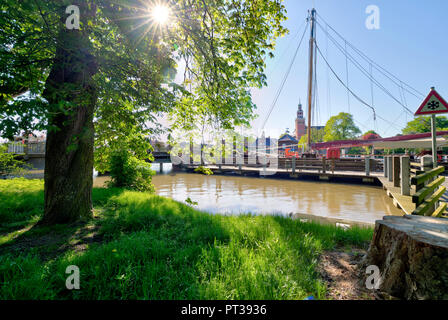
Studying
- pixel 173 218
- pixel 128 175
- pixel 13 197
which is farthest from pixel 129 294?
pixel 128 175

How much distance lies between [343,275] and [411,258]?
Answer: 0.70 m

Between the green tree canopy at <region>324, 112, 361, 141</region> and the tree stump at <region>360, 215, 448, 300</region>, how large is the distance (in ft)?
170

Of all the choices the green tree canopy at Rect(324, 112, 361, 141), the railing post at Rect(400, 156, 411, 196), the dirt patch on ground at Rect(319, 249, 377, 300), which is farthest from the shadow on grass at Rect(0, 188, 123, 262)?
the green tree canopy at Rect(324, 112, 361, 141)

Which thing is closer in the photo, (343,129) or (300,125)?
(343,129)

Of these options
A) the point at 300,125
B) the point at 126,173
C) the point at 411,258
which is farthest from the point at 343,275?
the point at 300,125

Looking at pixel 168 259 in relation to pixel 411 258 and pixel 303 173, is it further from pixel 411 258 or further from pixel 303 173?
pixel 303 173

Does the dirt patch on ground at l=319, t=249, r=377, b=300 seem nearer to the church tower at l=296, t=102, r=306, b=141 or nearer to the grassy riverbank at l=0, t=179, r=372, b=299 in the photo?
the grassy riverbank at l=0, t=179, r=372, b=299

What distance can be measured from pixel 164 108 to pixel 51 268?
3322mm

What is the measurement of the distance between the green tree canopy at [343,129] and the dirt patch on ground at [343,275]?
51415 mm

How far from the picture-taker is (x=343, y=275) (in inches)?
88.0

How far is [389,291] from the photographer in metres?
1.87

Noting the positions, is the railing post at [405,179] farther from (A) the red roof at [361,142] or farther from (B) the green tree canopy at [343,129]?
(B) the green tree canopy at [343,129]

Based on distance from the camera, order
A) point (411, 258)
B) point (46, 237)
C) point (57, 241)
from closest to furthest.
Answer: point (411, 258), point (57, 241), point (46, 237)

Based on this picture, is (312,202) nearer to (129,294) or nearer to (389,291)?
(389,291)
